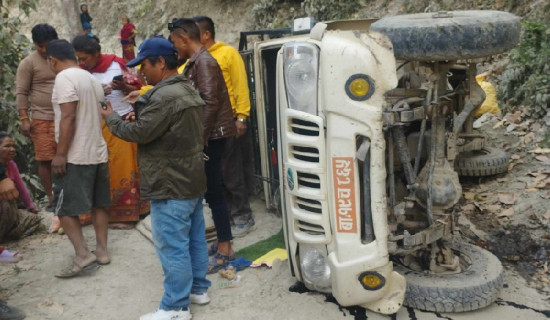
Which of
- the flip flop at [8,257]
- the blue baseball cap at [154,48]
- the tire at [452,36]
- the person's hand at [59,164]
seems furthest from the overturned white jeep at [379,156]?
the flip flop at [8,257]

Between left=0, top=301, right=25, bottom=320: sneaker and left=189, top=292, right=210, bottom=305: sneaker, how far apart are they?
45.4 inches

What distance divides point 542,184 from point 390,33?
2678 millimetres

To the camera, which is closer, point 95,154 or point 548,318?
point 548,318

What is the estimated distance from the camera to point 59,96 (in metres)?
4.07

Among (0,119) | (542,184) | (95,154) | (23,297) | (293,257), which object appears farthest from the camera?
(0,119)

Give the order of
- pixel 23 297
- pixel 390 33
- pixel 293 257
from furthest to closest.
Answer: pixel 23 297, pixel 293 257, pixel 390 33

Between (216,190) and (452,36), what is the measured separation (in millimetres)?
2104

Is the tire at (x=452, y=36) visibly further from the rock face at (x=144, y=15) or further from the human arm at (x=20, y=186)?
the rock face at (x=144, y=15)

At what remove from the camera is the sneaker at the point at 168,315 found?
3.38 meters

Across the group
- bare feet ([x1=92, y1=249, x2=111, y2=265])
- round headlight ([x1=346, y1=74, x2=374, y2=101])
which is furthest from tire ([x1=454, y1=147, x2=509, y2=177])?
bare feet ([x1=92, y1=249, x2=111, y2=265])

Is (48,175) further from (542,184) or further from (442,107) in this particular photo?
(542,184)

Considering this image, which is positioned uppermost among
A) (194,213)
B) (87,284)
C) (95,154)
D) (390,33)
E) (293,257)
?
(390,33)

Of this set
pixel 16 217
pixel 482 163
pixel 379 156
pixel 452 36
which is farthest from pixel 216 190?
pixel 482 163

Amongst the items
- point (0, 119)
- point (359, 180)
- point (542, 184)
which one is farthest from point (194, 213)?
point (0, 119)
